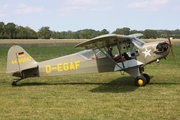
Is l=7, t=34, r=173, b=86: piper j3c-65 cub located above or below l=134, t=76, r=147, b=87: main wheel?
above

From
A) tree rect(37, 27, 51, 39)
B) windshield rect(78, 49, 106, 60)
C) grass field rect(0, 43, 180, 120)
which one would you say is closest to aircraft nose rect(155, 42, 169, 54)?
grass field rect(0, 43, 180, 120)

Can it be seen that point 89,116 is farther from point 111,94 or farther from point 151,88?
point 151,88

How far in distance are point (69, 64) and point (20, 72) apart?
2084 millimetres

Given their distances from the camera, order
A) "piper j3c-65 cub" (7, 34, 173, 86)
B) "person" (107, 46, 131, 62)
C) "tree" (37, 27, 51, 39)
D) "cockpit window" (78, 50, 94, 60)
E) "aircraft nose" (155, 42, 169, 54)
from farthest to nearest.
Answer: "tree" (37, 27, 51, 39), "cockpit window" (78, 50, 94, 60), "person" (107, 46, 131, 62), "piper j3c-65 cub" (7, 34, 173, 86), "aircraft nose" (155, 42, 169, 54)

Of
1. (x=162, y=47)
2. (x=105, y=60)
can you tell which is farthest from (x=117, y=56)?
(x=162, y=47)

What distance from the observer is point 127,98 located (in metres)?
8.27

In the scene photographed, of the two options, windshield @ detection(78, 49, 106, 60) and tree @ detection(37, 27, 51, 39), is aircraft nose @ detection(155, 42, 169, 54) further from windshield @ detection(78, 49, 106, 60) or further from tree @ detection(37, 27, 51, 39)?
tree @ detection(37, 27, 51, 39)

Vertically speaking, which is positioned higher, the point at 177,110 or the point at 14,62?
the point at 14,62

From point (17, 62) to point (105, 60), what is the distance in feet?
12.1

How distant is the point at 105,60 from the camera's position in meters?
11.0

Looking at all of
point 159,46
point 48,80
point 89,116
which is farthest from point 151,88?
point 48,80

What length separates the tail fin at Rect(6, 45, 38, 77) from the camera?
11078mm

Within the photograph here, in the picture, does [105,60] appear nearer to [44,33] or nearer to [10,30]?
[10,30]

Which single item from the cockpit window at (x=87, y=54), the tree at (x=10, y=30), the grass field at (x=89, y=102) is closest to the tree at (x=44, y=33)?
the tree at (x=10, y=30)
